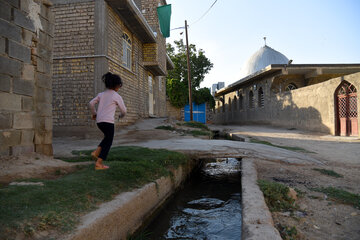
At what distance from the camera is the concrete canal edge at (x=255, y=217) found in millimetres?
1671

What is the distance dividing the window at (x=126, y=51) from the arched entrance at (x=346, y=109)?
10.2 meters

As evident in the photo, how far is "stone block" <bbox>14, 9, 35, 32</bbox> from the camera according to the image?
3.62 m

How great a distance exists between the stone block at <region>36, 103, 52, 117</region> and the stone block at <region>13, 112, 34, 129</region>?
0.23 metres

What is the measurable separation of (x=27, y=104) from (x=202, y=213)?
10.7 ft

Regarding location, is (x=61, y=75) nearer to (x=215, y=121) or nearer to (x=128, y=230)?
(x=128, y=230)

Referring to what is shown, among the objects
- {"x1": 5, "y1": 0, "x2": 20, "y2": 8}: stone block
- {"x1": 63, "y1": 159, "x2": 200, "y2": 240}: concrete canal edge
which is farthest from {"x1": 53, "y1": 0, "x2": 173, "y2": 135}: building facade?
{"x1": 63, "y1": 159, "x2": 200, "y2": 240}: concrete canal edge

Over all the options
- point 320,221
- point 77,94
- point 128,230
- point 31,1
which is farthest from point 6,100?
point 77,94

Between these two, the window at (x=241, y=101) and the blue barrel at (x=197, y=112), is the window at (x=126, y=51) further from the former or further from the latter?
the window at (x=241, y=101)

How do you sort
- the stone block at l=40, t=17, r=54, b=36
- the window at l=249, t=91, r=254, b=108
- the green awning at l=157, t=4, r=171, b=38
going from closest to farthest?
the stone block at l=40, t=17, r=54, b=36
the green awning at l=157, t=4, r=171, b=38
the window at l=249, t=91, r=254, b=108

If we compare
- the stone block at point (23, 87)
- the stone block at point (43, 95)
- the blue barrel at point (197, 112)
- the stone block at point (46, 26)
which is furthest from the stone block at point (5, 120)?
the blue barrel at point (197, 112)

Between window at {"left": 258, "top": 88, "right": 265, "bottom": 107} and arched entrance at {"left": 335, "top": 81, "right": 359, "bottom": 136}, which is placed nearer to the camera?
arched entrance at {"left": 335, "top": 81, "right": 359, "bottom": 136}

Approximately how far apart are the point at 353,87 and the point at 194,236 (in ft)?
37.5

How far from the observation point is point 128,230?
91.0 inches

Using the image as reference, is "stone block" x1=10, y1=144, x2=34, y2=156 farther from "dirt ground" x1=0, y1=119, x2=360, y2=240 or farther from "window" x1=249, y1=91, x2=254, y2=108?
"window" x1=249, y1=91, x2=254, y2=108
